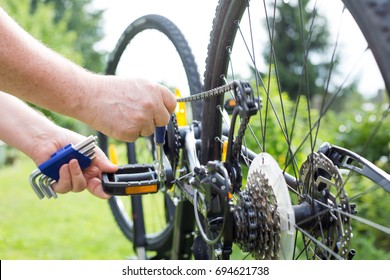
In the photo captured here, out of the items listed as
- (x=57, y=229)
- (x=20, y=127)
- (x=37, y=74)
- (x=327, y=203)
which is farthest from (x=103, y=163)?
(x=57, y=229)

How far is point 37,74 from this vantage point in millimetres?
1225

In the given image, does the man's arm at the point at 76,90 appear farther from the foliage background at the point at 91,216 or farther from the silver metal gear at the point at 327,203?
the foliage background at the point at 91,216

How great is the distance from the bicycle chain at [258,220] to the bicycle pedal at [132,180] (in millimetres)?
367

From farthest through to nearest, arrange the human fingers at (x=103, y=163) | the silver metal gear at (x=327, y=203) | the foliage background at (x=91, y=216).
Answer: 1. the foliage background at (x=91, y=216)
2. the human fingers at (x=103, y=163)
3. the silver metal gear at (x=327, y=203)

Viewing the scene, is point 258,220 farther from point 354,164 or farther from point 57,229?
point 57,229

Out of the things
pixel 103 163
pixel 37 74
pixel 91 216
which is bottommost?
pixel 91 216

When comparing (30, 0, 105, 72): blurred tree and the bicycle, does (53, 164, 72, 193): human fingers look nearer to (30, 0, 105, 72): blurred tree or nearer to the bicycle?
the bicycle

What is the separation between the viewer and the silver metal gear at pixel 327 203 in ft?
3.72

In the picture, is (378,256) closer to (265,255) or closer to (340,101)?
(265,255)

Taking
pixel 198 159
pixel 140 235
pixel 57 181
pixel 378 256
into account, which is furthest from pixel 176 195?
pixel 378 256

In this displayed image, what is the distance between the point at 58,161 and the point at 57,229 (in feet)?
8.81

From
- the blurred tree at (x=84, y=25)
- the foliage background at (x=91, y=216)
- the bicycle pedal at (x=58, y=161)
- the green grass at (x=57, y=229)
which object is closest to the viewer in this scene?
the bicycle pedal at (x=58, y=161)

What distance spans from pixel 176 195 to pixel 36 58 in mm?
773

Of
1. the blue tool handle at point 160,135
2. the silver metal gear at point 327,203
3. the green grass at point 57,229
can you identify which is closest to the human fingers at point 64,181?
the blue tool handle at point 160,135
